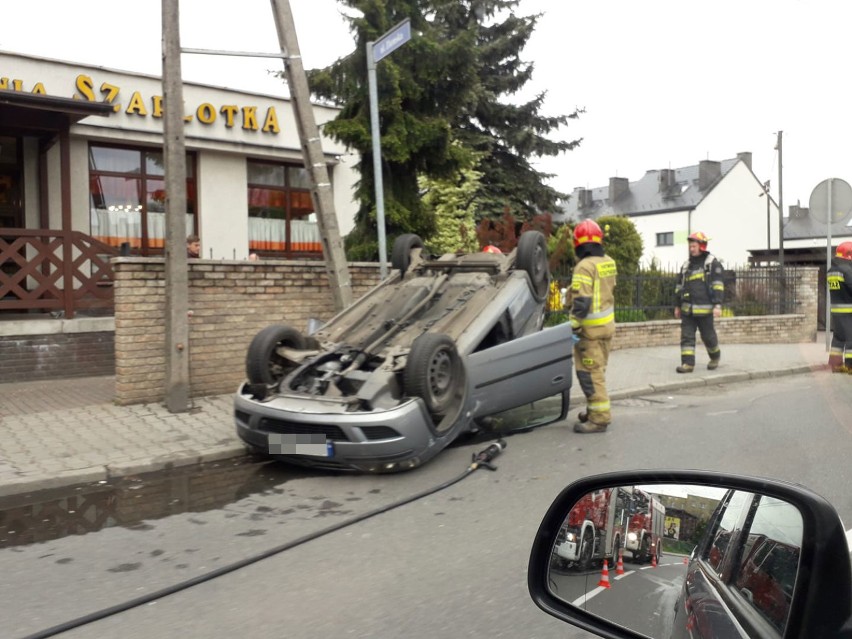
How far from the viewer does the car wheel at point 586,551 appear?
6.19ft

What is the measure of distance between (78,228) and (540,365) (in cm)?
1000

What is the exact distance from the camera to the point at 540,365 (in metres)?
7.28

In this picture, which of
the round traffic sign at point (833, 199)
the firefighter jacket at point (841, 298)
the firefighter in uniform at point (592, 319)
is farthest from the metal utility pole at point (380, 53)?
the round traffic sign at point (833, 199)

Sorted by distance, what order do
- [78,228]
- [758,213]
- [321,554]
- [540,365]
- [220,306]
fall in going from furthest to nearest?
1. [758,213]
2. [78,228]
3. [220,306]
4. [540,365]
5. [321,554]

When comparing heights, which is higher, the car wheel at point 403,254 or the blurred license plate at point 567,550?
the car wheel at point 403,254

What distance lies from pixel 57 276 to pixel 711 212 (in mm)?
47766

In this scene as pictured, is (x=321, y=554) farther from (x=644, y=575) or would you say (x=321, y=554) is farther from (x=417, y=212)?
(x=417, y=212)

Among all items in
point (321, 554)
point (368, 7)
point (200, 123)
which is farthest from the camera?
point (200, 123)

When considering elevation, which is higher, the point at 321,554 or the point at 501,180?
the point at 501,180

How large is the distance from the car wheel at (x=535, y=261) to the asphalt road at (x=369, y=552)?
4.92 ft

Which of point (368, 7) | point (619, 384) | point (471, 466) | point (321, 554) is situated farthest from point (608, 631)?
point (368, 7)

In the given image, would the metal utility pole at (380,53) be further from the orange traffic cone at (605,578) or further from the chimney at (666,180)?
the chimney at (666,180)

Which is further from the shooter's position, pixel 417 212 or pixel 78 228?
pixel 78 228

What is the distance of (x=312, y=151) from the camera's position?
904 cm
